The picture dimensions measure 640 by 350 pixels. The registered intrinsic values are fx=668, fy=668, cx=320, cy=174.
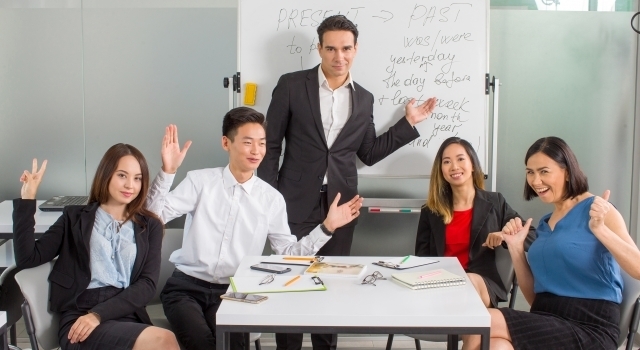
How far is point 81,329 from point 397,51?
2099mm

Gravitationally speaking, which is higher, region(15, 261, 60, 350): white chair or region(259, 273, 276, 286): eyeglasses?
region(259, 273, 276, 286): eyeglasses

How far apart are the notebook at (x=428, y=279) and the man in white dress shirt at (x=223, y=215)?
1.69 feet

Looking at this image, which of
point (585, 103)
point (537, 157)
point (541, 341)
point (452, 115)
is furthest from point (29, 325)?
point (585, 103)

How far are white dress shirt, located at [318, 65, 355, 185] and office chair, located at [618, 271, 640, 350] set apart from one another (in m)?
1.45

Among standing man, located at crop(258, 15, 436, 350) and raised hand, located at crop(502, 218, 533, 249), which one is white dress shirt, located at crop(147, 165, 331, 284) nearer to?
standing man, located at crop(258, 15, 436, 350)

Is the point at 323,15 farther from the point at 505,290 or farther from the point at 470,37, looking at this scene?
the point at 505,290

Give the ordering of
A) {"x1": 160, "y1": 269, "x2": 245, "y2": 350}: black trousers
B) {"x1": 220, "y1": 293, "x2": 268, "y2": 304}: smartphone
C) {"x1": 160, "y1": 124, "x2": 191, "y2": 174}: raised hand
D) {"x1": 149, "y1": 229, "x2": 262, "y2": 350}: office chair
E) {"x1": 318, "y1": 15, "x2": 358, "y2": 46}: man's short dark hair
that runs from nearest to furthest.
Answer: {"x1": 220, "y1": 293, "x2": 268, "y2": 304}: smartphone
{"x1": 160, "y1": 269, "x2": 245, "y2": 350}: black trousers
{"x1": 160, "y1": 124, "x2": 191, "y2": 174}: raised hand
{"x1": 149, "y1": 229, "x2": 262, "y2": 350}: office chair
{"x1": 318, "y1": 15, "x2": 358, "y2": 46}: man's short dark hair

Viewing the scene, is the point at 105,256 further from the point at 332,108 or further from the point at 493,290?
the point at 493,290

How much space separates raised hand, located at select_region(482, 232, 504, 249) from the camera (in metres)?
2.69

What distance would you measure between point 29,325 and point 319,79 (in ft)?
5.61

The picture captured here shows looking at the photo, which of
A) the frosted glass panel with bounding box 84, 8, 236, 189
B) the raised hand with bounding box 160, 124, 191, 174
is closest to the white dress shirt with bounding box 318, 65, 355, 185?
the frosted glass panel with bounding box 84, 8, 236, 189

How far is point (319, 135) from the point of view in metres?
3.20

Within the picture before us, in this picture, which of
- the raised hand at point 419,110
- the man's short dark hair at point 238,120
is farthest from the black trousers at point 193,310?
the raised hand at point 419,110

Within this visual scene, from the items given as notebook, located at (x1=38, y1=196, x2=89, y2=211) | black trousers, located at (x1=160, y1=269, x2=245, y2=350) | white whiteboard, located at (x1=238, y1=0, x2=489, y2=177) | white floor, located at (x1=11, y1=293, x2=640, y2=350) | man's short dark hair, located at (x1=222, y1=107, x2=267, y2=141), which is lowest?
white floor, located at (x1=11, y1=293, x2=640, y2=350)
